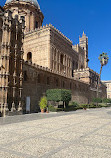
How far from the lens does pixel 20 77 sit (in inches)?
813

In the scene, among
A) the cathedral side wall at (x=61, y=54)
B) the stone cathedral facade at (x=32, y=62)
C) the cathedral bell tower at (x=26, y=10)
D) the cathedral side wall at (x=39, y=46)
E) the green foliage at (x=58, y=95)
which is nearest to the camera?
the stone cathedral facade at (x=32, y=62)

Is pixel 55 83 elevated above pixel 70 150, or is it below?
above

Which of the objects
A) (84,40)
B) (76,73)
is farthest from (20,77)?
(84,40)

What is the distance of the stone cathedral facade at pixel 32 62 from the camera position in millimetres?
19344

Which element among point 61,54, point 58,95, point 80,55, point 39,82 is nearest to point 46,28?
point 61,54

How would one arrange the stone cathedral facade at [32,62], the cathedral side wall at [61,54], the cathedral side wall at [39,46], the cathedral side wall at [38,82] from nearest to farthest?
the stone cathedral facade at [32,62], the cathedral side wall at [38,82], the cathedral side wall at [39,46], the cathedral side wall at [61,54]

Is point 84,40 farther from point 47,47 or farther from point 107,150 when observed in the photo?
point 107,150

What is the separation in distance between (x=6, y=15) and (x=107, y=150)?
2024cm

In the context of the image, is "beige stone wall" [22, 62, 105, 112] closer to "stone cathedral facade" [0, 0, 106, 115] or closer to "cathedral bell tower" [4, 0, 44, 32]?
"stone cathedral facade" [0, 0, 106, 115]

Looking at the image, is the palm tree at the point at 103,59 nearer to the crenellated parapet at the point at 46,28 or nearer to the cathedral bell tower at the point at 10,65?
the crenellated parapet at the point at 46,28

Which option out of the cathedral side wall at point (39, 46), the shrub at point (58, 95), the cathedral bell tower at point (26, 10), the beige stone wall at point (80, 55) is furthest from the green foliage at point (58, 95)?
the beige stone wall at point (80, 55)

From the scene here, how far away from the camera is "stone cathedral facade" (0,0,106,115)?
19.3 m

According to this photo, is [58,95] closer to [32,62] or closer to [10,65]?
[10,65]

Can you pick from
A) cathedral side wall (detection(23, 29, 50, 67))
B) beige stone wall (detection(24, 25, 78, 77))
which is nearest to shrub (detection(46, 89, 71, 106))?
beige stone wall (detection(24, 25, 78, 77))
